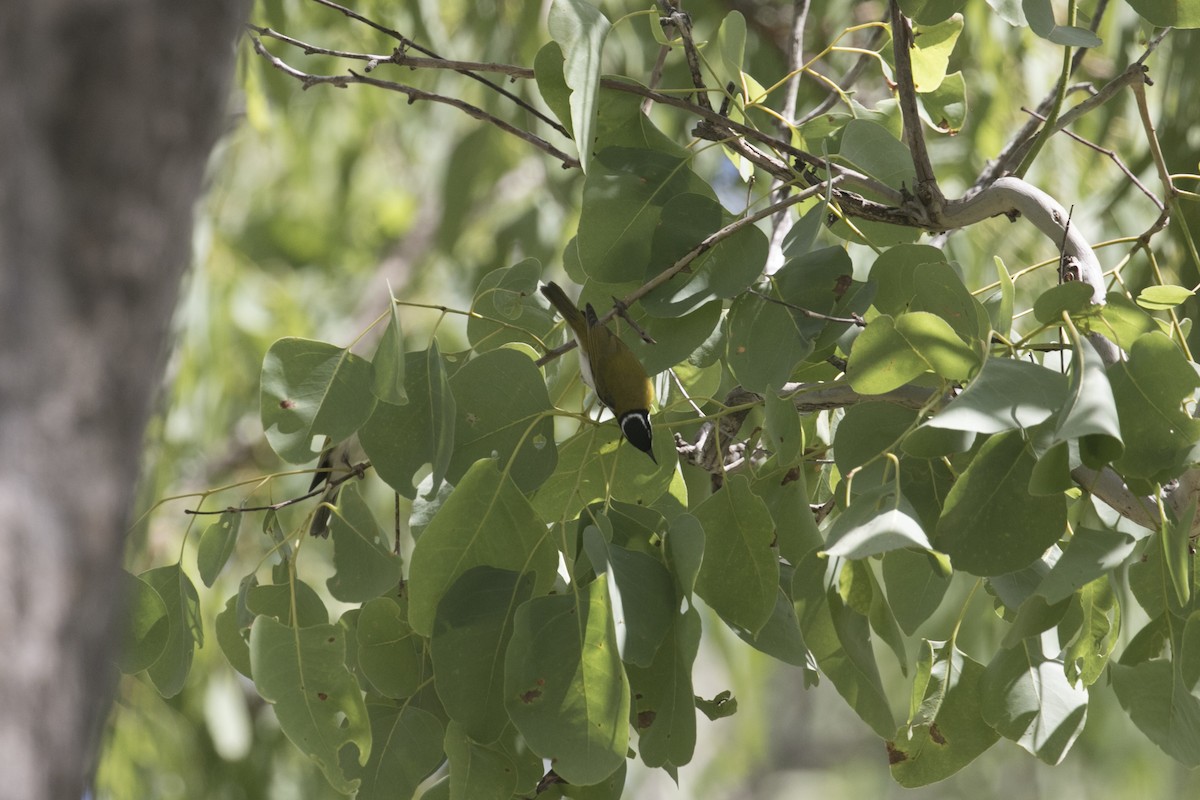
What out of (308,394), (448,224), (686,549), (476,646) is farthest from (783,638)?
(448,224)

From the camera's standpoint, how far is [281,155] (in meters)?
6.20

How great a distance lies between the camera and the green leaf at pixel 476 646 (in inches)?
39.6

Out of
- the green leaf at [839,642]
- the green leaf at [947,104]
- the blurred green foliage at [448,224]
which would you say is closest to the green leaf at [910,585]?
the green leaf at [839,642]

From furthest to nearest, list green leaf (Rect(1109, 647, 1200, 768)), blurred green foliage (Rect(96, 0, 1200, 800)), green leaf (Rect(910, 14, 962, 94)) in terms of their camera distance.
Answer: blurred green foliage (Rect(96, 0, 1200, 800)) → green leaf (Rect(910, 14, 962, 94)) → green leaf (Rect(1109, 647, 1200, 768))

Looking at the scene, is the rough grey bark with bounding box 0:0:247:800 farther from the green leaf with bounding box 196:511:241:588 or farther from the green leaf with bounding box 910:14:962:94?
the green leaf with bounding box 910:14:962:94

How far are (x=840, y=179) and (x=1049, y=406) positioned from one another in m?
0.36

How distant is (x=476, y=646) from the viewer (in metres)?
1.01

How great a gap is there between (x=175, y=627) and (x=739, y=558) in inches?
22.0

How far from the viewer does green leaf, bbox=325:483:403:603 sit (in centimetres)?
116

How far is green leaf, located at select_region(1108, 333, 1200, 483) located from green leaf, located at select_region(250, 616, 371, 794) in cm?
67

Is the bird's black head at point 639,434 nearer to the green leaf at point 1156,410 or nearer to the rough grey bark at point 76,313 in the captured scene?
the green leaf at point 1156,410

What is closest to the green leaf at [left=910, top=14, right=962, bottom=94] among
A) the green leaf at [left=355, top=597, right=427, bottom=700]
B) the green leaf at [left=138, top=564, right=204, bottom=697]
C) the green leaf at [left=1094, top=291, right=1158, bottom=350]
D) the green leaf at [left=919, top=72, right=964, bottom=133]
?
the green leaf at [left=919, top=72, right=964, bottom=133]

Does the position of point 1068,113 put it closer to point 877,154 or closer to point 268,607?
point 877,154

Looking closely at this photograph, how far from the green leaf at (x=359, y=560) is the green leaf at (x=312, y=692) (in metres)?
0.08
